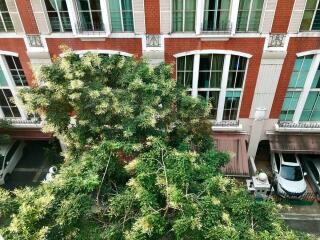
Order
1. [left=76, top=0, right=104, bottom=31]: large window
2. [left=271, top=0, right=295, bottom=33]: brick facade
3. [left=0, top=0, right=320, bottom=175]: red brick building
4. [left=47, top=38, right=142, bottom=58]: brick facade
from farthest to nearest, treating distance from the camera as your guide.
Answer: [left=47, top=38, right=142, bottom=58]: brick facade
[left=76, top=0, right=104, bottom=31]: large window
[left=0, top=0, right=320, bottom=175]: red brick building
[left=271, top=0, right=295, bottom=33]: brick facade

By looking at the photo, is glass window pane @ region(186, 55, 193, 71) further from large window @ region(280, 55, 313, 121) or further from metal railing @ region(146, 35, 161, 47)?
large window @ region(280, 55, 313, 121)

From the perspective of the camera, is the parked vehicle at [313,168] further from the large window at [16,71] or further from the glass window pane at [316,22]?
the large window at [16,71]

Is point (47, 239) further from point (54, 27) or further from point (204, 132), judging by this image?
point (54, 27)

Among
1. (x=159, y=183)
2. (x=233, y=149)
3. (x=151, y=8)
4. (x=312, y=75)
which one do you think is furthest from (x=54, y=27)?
(x=312, y=75)

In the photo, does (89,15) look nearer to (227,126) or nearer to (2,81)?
(2,81)

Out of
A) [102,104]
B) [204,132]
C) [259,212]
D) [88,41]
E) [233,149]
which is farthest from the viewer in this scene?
[233,149]

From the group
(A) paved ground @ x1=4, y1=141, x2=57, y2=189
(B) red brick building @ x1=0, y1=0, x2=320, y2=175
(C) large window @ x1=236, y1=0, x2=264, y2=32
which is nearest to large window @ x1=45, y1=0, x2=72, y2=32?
(B) red brick building @ x1=0, y1=0, x2=320, y2=175

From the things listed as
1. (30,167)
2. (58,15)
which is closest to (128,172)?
(58,15)

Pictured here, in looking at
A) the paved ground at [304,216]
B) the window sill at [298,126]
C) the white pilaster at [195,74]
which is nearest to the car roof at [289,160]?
the paved ground at [304,216]
